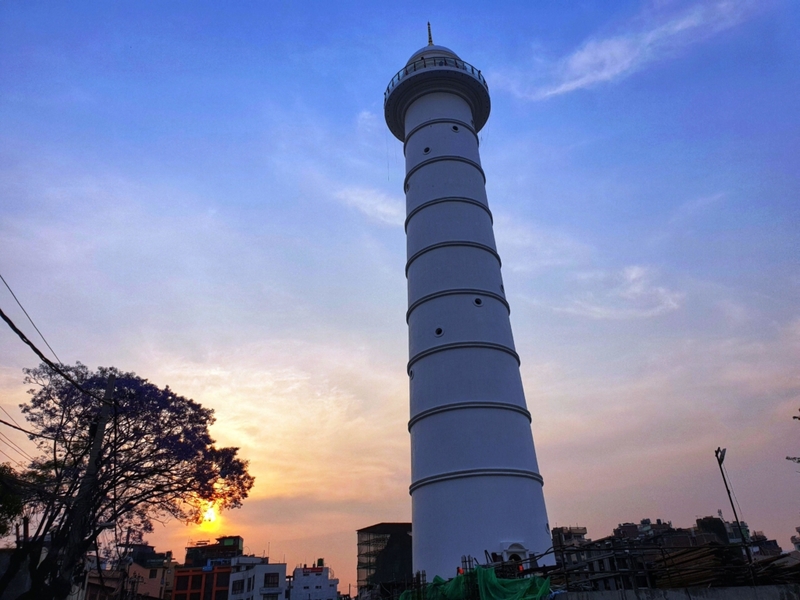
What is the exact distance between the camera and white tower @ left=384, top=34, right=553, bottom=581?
15.5 m

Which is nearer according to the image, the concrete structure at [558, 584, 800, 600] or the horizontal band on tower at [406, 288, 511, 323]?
the concrete structure at [558, 584, 800, 600]

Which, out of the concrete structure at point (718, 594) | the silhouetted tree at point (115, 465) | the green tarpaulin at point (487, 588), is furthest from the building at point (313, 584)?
the concrete structure at point (718, 594)

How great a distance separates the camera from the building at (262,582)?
47062mm

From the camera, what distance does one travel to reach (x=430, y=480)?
53.4 ft

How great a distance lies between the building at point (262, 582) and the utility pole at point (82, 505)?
116ft

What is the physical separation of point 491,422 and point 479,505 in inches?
89.4

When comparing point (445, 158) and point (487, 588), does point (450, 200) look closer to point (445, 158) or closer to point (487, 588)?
point (445, 158)

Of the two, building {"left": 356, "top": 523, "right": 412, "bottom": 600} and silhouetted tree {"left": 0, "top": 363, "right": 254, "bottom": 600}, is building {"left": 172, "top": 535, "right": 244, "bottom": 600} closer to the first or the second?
building {"left": 356, "top": 523, "right": 412, "bottom": 600}

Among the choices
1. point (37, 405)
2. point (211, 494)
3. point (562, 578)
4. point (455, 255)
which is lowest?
point (562, 578)

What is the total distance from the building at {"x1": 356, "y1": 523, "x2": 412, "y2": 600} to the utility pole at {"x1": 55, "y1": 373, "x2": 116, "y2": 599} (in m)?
31.3

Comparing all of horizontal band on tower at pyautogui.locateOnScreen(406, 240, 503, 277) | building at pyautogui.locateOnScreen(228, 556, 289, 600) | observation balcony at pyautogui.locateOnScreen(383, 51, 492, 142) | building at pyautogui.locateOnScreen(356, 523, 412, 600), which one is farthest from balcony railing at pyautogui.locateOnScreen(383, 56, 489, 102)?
building at pyautogui.locateOnScreen(228, 556, 289, 600)

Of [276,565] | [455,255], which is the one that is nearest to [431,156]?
[455,255]

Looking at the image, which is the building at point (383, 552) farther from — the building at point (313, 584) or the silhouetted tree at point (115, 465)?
the silhouetted tree at point (115, 465)

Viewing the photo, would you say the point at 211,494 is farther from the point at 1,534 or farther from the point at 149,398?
the point at 1,534
